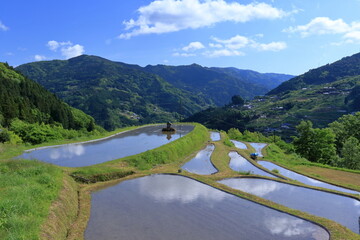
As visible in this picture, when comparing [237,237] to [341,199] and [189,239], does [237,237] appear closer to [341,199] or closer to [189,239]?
[189,239]

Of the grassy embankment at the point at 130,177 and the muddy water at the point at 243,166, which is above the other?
the grassy embankment at the point at 130,177

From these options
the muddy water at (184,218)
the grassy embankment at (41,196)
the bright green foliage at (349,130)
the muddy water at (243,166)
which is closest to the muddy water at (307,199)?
the muddy water at (184,218)

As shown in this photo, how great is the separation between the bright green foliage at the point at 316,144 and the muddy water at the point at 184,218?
5737cm

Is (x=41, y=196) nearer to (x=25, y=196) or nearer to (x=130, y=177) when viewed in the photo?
(x=25, y=196)

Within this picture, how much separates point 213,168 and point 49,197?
26.5 metres

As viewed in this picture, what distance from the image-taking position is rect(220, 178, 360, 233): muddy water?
73.6ft

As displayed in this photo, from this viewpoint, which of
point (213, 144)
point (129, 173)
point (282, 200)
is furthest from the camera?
point (213, 144)

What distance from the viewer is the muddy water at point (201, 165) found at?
3803 cm

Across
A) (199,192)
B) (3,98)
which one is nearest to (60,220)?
(199,192)

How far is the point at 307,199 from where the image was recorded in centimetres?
2672

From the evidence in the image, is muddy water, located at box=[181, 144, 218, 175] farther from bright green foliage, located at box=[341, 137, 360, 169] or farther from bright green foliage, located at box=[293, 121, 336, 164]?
bright green foliage, located at box=[293, 121, 336, 164]

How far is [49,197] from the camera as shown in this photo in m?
18.6

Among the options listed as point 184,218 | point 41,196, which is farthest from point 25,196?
point 184,218

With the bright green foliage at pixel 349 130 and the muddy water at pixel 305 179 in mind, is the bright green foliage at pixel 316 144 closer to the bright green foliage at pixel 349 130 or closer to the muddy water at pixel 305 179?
the bright green foliage at pixel 349 130
